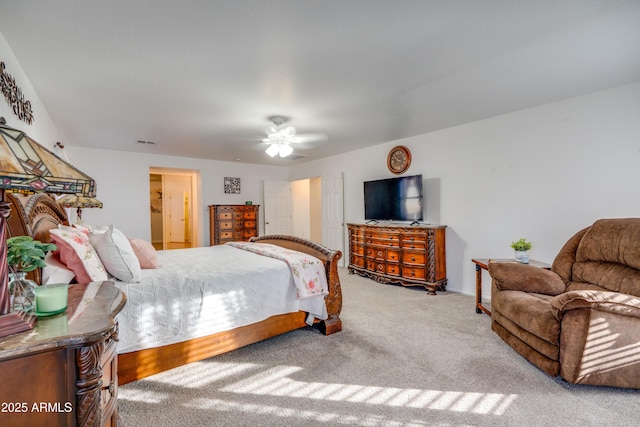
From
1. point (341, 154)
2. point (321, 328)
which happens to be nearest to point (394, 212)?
point (341, 154)

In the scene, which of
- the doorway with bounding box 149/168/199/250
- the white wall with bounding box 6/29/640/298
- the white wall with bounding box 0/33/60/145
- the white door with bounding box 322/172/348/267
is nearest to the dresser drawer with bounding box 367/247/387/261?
the white wall with bounding box 6/29/640/298

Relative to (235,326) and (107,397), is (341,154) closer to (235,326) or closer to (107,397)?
(235,326)

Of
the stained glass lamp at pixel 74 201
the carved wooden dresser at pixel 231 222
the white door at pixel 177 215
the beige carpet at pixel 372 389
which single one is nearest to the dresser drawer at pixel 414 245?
the beige carpet at pixel 372 389

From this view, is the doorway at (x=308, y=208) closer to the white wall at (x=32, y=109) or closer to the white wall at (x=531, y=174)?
the white wall at (x=531, y=174)

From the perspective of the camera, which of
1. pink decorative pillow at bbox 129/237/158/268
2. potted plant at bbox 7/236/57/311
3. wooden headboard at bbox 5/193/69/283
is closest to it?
potted plant at bbox 7/236/57/311

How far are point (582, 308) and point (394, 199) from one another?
3.16m

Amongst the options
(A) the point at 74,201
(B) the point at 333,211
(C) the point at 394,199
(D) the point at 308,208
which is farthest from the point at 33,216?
(D) the point at 308,208

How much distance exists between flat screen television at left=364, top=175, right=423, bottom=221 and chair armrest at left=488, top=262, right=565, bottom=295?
6.33ft

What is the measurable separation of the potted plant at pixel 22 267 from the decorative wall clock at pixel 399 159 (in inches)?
183

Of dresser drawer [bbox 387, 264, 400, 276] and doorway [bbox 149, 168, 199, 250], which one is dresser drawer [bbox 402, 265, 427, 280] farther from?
doorway [bbox 149, 168, 199, 250]

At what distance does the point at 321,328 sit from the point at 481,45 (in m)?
2.67

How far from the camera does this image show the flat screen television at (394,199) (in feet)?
15.1

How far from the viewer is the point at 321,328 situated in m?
2.85

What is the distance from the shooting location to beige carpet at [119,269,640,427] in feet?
5.58
